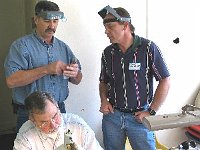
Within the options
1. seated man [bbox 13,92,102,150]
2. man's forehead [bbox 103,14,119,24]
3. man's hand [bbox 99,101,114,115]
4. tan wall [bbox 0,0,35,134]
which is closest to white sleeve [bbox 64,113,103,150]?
seated man [bbox 13,92,102,150]

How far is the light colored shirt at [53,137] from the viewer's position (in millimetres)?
1675

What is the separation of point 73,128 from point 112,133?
1.99ft

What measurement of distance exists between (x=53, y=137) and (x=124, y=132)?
0.75 meters

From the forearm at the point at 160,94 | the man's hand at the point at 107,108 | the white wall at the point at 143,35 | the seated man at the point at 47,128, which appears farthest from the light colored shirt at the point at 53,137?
the white wall at the point at 143,35

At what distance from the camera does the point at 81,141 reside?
173 centimetres

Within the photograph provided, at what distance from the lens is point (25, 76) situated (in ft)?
6.71

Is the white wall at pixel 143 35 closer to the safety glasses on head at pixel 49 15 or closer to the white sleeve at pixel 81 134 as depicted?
the safety glasses on head at pixel 49 15

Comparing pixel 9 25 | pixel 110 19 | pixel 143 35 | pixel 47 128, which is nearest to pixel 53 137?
pixel 47 128

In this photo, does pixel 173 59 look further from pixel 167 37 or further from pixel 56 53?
pixel 56 53

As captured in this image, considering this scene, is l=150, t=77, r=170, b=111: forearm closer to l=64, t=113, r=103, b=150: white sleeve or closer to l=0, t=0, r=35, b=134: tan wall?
l=64, t=113, r=103, b=150: white sleeve

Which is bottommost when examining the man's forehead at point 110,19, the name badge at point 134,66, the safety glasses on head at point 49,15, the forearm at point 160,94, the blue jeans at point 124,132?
the blue jeans at point 124,132

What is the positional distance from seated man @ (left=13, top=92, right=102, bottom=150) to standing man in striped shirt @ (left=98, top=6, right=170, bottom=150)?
0.53 metres

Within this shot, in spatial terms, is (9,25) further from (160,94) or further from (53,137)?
(53,137)

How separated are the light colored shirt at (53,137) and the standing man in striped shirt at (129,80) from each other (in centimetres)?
54
